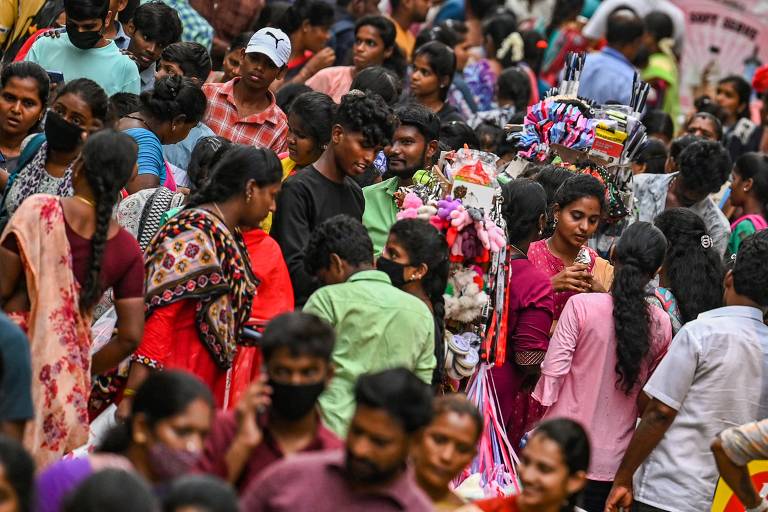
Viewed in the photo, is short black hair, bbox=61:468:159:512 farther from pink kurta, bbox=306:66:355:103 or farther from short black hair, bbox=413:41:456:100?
short black hair, bbox=413:41:456:100

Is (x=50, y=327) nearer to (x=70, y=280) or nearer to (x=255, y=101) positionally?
(x=70, y=280)

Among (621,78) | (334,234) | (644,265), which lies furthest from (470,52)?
(334,234)

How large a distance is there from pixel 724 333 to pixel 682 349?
21 centimetres

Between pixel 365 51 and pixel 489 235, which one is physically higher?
pixel 489 235

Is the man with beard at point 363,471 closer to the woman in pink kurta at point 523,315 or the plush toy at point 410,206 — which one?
the plush toy at point 410,206

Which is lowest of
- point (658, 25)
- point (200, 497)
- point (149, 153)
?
point (658, 25)

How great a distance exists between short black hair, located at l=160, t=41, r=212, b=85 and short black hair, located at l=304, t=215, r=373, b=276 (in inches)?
112

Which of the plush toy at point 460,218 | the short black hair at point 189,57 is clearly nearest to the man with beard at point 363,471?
the plush toy at point 460,218

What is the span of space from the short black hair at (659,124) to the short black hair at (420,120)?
16.8 ft

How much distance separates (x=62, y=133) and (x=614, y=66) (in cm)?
619

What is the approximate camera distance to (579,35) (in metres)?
14.3

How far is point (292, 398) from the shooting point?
4.77 metres

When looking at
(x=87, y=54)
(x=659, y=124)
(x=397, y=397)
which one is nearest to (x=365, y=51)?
(x=87, y=54)

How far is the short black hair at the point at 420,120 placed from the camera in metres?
7.82
